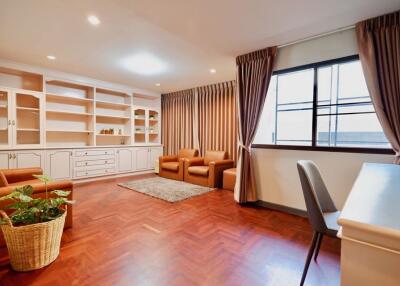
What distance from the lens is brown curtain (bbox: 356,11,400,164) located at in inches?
79.0

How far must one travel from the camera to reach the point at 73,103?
479 cm

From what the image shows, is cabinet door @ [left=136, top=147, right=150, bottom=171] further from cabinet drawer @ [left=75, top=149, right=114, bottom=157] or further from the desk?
the desk

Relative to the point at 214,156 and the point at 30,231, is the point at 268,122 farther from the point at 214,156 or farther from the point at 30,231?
the point at 30,231

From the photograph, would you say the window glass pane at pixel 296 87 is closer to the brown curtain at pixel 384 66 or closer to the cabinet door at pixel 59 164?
the brown curtain at pixel 384 66

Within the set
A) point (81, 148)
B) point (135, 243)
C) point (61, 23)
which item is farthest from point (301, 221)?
point (81, 148)

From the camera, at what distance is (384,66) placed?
2061 mm

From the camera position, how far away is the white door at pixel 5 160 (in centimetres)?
352

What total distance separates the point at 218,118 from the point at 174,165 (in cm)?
166

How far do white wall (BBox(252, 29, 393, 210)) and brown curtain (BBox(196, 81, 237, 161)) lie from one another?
1.66 m

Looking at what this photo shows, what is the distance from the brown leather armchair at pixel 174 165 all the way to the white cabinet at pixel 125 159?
0.84 m

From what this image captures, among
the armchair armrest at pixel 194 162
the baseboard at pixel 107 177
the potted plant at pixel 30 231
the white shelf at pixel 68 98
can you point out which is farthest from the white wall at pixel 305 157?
the white shelf at pixel 68 98

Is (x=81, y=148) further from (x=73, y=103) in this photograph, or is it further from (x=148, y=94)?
(x=148, y=94)

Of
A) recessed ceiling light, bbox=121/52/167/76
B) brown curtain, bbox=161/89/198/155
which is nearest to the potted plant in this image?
recessed ceiling light, bbox=121/52/167/76

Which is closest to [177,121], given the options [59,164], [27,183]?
[59,164]
